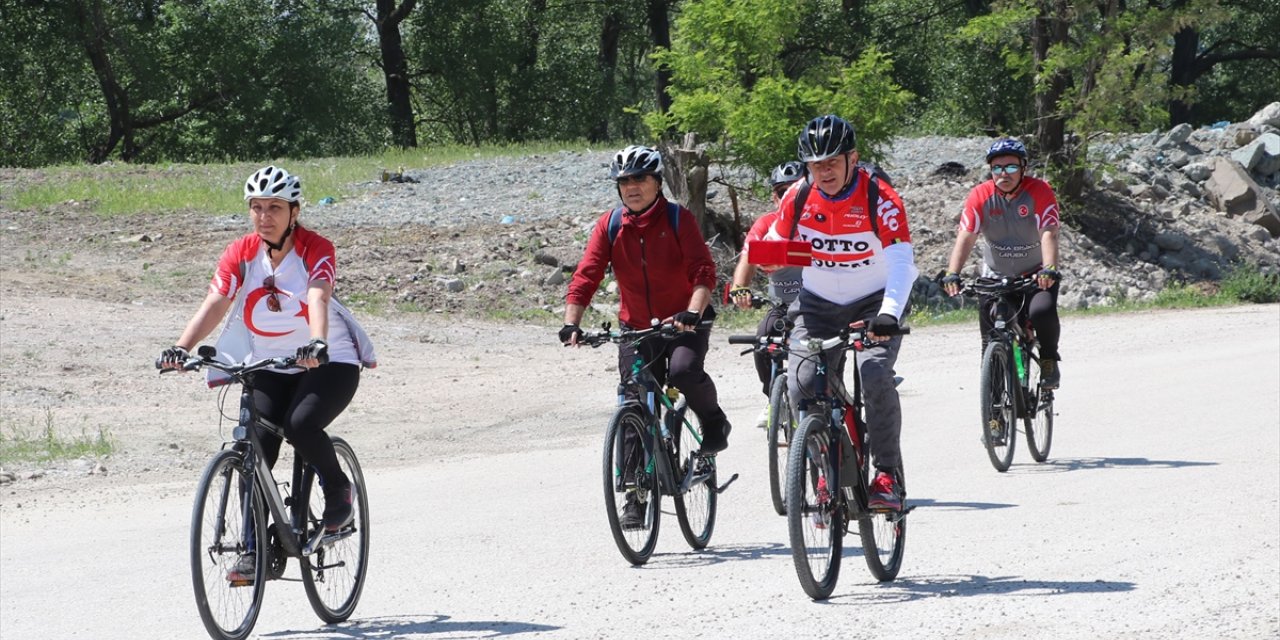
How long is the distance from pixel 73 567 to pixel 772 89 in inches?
636

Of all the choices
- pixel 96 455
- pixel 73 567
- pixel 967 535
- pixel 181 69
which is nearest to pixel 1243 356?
pixel 967 535

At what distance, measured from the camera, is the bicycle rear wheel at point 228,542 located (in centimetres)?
605

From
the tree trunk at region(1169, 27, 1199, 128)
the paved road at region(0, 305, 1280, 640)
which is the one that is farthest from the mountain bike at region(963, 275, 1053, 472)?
the tree trunk at region(1169, 27, 1199, 128)

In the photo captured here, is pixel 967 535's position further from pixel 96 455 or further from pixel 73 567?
pixel 96 455

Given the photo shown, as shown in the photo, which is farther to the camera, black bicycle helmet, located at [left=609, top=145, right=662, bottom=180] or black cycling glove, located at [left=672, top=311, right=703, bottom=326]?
black bicycle helmet, located at [left=609, top=145, right=662, bottom=180]

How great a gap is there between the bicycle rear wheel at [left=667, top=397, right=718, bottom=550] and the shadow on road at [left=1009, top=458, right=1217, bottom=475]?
3.15m

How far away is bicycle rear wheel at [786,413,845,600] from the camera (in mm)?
6543

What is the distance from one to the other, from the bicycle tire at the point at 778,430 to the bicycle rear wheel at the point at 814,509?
1.67 m

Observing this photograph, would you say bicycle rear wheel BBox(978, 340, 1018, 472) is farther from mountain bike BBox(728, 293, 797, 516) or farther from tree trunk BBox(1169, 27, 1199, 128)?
tree trunk BBox(1169, 27, 1199, 128)

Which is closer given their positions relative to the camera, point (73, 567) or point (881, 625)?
point (881, 625)

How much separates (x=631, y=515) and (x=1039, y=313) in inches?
173

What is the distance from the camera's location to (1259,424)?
12.4 metres

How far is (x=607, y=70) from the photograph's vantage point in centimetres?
5075

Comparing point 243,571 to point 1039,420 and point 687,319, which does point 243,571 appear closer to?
point 687,319
